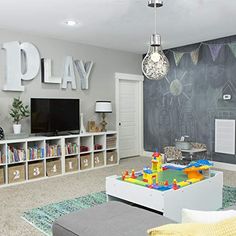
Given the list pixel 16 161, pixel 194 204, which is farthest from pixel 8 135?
pixel 194 204

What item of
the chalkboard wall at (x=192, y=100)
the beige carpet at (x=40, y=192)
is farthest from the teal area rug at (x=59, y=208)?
the chalkboard wall at (x=192, y=100)

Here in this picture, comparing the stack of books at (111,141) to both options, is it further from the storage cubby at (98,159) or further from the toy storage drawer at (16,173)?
the toy storage drawer at (16,173)

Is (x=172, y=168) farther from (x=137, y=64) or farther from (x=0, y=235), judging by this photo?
(x=137, y=64)

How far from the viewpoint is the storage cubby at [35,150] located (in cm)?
477

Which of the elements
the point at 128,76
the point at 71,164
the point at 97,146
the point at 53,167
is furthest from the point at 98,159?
the point at 128,76

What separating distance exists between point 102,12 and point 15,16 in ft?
4.13

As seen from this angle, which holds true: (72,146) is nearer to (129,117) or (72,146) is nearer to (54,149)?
(54,149)

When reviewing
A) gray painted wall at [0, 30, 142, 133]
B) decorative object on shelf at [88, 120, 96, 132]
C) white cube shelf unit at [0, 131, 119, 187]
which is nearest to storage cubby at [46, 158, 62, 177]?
white cube shelf unit at [0, 131, 119, 187]

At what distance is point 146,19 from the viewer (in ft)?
14.0

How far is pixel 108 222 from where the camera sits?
1.78 meters

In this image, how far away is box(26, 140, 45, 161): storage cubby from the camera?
15.6 feet

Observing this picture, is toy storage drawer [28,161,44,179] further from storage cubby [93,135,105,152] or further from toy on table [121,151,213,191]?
toy on table [121,151,213,191]

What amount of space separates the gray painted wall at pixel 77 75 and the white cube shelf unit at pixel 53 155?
44 cm

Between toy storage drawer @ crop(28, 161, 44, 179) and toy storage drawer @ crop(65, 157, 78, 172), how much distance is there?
509 millimetres
